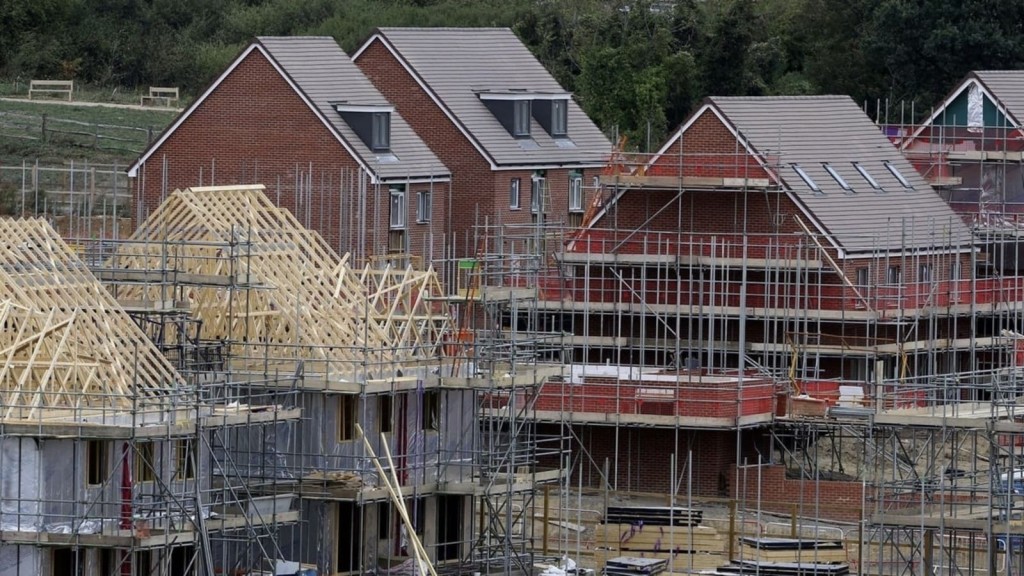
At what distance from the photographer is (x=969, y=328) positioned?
236 feet

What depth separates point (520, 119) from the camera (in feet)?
260

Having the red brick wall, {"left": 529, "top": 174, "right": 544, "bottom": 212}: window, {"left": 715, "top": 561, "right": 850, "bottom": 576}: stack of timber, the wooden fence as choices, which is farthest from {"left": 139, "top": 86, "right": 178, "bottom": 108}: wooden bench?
Answer: {"left": 715, "top": 561, "right": 850, "bottom": 576}: stack of timber

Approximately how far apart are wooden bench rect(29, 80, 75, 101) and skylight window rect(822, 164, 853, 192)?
101 feet

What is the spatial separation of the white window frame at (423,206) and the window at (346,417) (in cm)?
2003

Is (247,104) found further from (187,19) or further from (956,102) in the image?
(187,19)

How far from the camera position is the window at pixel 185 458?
48.9m

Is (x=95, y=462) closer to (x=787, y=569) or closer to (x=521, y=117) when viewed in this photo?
(x=787, y=569)

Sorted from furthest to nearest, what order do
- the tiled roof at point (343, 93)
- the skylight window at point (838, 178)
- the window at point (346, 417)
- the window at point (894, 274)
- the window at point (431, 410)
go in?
the tiled roof at point (343, 93), the skylight window at point (838, 178), the window at point (894, 274), the window at point (431, 410), the window at point (346, 417)

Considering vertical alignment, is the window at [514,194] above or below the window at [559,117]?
below

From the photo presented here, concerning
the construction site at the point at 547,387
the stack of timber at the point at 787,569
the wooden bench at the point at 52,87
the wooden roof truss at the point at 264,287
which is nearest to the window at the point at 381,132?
the construction site at the point at 547,387

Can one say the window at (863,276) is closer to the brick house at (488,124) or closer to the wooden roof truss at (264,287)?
the brick house at (488,124)

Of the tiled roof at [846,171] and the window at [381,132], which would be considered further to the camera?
the window at [381,132]

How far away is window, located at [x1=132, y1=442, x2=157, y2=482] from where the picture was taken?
Answer: 159 ft

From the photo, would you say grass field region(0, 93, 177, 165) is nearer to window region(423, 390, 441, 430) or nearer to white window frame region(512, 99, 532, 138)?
white window frame region(512, 99, 532, 138)
